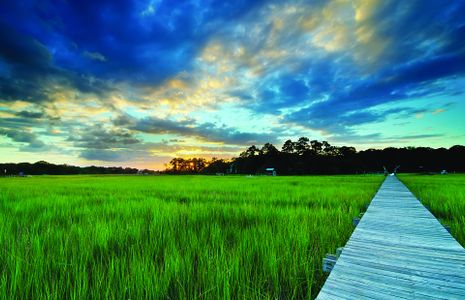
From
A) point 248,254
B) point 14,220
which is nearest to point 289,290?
point 248,254

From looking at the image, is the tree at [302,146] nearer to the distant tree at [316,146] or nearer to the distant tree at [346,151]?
the distant tree at [316,146]

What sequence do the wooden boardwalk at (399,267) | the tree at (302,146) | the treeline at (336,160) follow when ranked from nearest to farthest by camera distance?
the wooden boardwalk at (399,267) → the treeline at (336,160) → the tree at (302,146)

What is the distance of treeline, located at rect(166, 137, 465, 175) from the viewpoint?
7275 centimetres

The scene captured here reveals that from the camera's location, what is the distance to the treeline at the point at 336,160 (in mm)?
72750

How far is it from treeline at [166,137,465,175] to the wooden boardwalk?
251 feet

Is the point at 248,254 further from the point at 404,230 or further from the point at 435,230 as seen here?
the point at 435,230

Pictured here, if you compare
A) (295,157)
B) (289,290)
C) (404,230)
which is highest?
(295,157)

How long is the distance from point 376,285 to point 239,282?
3.12 feet

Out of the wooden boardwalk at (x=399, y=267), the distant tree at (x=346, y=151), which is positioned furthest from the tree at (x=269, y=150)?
the wooden boardwalk at (x=399, y=267)

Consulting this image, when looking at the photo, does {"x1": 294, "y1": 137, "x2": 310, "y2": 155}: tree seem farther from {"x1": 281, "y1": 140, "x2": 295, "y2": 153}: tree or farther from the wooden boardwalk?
the wooden boardwalk

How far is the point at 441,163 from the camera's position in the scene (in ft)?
233

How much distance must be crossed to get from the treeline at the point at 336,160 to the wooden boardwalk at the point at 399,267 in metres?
76.7

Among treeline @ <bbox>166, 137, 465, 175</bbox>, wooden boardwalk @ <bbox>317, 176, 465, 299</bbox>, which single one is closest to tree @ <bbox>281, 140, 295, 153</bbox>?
treeline @ <bbox>166, 137, 465, 175</bbox>

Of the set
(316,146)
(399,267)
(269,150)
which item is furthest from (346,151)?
(399,267)
